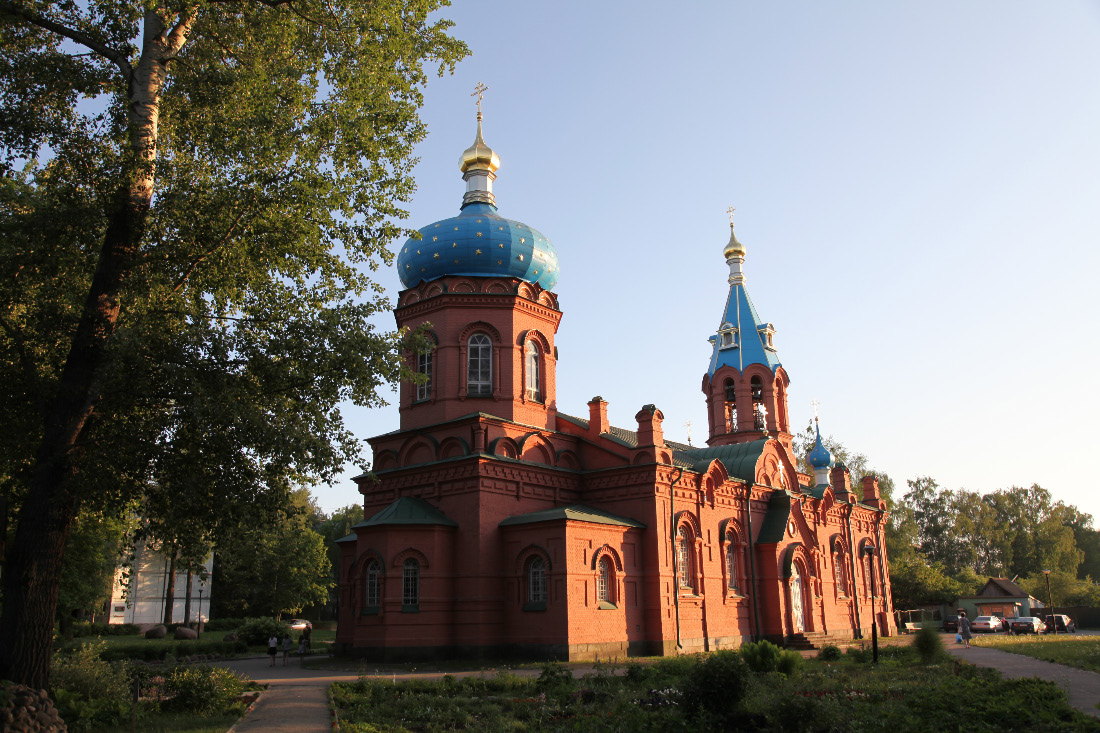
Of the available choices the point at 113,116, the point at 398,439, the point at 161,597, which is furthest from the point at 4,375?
the point at 161,597

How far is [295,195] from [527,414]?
12128 millimetres

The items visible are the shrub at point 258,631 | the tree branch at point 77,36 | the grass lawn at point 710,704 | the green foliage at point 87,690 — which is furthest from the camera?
the shrub at point 258,631

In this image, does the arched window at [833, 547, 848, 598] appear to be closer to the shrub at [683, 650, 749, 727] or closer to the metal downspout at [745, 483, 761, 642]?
the metal downspout at [745, 483, 761, 642]

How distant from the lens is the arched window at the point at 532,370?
75.8 ft

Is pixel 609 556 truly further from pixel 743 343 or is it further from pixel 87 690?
pixel 743 343

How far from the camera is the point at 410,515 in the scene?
1994cm

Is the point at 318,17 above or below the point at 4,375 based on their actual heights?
above

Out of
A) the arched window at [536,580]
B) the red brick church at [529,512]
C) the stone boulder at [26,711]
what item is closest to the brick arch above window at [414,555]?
the red brick church at [529,512]

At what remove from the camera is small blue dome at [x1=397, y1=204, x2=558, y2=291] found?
22812mm

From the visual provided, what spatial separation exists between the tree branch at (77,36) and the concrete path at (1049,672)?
14398 mm

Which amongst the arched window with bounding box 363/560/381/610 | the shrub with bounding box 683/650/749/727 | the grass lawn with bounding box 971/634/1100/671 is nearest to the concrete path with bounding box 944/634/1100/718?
the grass lawn with bounding box 971/634/1100/671

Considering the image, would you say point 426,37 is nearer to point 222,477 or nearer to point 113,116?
point 113,116

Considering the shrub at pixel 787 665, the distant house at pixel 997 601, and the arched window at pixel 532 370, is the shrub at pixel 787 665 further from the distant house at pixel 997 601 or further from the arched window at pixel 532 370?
the distant house at pixel 997 601

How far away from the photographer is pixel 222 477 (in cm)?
1169
